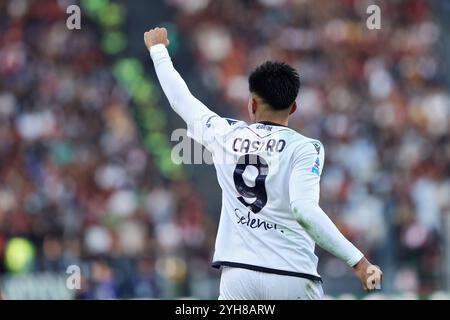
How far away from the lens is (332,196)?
1471 cm

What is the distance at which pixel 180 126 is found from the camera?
1656 cm

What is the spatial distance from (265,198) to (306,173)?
0.27 m

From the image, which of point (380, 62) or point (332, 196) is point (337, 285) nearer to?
point (332, 196)

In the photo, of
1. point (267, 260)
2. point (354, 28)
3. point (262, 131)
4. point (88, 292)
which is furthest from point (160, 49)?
point (354, 28)

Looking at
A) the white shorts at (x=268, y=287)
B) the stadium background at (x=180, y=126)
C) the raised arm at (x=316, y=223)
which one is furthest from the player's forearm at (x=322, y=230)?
the stadium background at (x=180, y=126)

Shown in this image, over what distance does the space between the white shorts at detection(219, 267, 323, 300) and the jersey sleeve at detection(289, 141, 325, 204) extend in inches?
16.2

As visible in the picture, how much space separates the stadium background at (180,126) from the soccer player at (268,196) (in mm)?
7709

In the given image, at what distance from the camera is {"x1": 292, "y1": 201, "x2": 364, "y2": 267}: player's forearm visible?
5078mm

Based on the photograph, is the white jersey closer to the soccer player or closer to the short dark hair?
the soccer player

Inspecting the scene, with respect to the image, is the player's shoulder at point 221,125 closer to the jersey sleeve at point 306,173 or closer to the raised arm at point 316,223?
the jersey sleeve at point 306,173

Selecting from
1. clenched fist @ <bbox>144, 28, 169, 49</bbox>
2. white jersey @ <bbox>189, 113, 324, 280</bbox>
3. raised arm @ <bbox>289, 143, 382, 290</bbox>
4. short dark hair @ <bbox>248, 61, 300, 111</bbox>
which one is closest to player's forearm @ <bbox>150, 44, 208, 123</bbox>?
clenched fist @ <bbox>144, 28, 169, 49</bbox>

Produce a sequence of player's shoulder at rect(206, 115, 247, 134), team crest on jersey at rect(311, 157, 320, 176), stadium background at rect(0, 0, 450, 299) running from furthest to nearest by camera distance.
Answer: stadium background at rect(0, 0, 450, 299) → player's shoulder at rect(206, 115, 247, 134) → team crest on jersey at rect(311, 157, 320, 176)

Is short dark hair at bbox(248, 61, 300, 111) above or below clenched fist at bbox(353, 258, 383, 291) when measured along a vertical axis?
above
